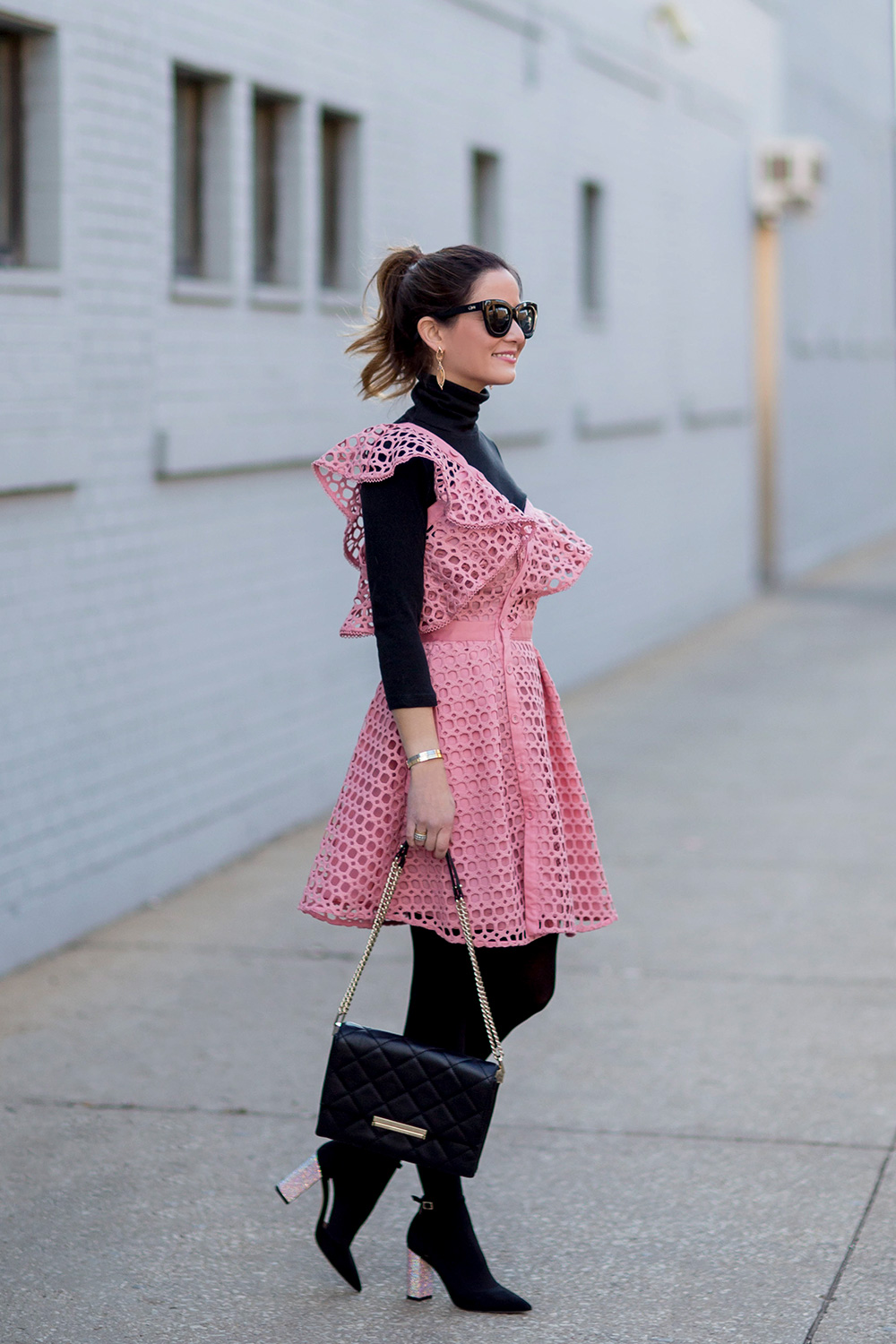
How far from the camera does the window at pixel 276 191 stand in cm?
821

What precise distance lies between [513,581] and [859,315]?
71.7 ft

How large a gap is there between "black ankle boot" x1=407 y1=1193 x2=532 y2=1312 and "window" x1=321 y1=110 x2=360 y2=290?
5921mm

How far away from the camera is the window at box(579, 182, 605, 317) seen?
12992 mm

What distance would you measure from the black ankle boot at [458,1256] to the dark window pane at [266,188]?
532 cm

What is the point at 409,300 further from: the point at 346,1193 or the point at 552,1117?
the point at 552,1117

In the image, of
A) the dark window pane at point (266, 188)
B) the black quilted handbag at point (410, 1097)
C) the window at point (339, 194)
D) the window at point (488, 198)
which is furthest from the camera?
the window at point (488, 198)

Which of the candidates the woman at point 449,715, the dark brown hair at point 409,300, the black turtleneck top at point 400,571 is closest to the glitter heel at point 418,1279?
the woman at point 449,715

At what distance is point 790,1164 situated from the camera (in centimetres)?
434

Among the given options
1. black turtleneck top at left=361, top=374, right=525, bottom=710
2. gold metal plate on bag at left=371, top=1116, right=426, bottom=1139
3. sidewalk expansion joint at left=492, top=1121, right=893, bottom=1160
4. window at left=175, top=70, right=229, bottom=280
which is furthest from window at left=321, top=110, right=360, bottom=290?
gold metal plate on bag at left=371, top=1116, right=426, bottom=1139

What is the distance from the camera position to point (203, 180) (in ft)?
25.1

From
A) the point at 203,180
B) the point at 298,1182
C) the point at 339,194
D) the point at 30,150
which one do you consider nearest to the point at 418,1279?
the point at 298,1182

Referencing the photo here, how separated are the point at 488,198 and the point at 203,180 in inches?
138

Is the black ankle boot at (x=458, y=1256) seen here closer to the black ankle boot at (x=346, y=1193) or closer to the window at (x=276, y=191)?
the black ankle boot at (x=346, y=1193)

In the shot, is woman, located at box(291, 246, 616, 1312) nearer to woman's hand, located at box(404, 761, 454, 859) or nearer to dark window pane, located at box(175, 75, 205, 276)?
woman's hand, located at box(404, 761, 454, 859)
